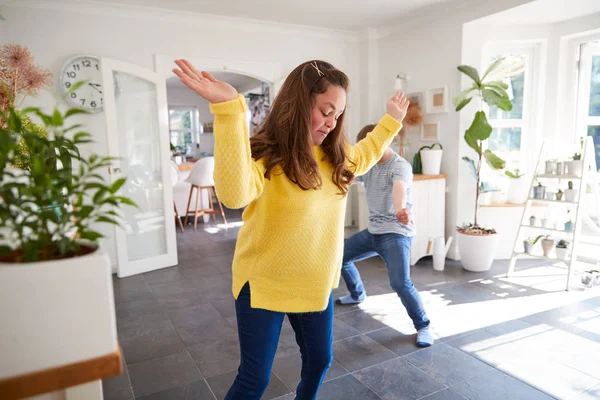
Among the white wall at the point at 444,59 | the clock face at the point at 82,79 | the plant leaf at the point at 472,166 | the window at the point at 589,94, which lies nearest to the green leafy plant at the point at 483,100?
the plant leaf at the point at 472,166

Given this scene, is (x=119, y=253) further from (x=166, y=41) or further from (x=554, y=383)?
(x=554, y=383)

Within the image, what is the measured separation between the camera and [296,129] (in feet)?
3.96

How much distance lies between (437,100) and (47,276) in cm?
451

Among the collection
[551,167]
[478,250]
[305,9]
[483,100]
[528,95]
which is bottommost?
[478,250]

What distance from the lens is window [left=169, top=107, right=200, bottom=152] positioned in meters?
11.2

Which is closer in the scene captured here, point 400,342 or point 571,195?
point 400,342

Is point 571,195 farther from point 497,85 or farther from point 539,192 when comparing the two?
point 497,85

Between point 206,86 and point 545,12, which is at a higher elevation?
point 545,12

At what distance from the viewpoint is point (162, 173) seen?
4.29 m

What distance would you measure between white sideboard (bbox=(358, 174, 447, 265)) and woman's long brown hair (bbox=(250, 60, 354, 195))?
320 centimetres

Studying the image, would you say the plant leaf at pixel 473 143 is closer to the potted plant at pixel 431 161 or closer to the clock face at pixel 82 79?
the potted plant at pixel 431 161

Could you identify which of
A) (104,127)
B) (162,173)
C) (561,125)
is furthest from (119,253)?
(561,125)

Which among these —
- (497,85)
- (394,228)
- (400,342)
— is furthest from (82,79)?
(497,85)

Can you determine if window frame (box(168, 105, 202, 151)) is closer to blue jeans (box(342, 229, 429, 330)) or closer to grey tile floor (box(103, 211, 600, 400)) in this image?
grey tile floor (box(103, 211, 600, 400))
